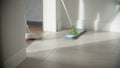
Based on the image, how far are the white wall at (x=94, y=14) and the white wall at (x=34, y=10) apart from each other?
0.53 metres

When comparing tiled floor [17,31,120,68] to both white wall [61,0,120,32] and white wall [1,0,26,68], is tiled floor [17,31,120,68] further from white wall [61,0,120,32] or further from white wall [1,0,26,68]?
white wall [61,0,120,32]

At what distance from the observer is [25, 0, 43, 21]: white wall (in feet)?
12.1

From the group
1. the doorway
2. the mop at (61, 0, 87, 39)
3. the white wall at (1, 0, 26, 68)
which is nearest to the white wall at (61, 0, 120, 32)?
the mop at (61, 0, 87, 39)

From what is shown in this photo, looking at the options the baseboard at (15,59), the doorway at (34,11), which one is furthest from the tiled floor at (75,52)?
the doorway at (34,11)

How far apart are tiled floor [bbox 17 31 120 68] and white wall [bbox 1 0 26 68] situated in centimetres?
11

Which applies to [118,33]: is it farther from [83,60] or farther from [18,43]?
[18,43]

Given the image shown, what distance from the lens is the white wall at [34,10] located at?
3.70 meters

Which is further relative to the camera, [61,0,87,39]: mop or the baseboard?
[61,0,87,39]: mop

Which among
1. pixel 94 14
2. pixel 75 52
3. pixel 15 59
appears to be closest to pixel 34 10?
pixel 94 14

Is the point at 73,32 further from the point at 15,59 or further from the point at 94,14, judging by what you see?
the point at 15,59

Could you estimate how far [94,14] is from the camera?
3.24 meters

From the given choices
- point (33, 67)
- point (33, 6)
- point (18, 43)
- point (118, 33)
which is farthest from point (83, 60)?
point (33, 6)

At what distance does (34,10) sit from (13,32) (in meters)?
1.95

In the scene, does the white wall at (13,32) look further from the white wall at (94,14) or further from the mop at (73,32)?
the white wall at (94,14)
